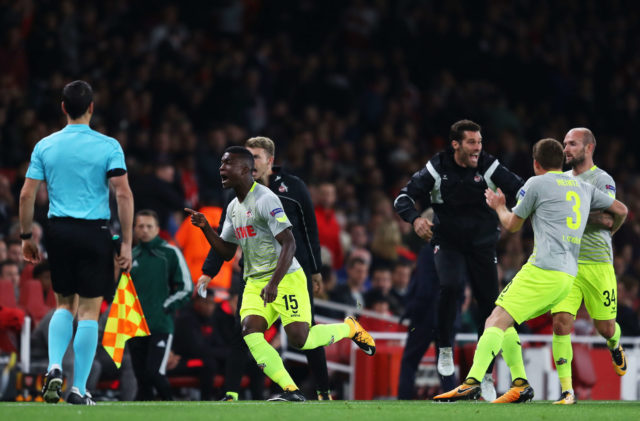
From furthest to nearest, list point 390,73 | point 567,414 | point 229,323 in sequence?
point 390,73
point 229,323
point 567,414

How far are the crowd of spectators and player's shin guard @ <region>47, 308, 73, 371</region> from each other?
4121mm

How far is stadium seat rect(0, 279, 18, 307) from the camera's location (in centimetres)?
1191

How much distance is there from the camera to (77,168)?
8297 mm

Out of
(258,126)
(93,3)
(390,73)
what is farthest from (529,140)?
(93,3)

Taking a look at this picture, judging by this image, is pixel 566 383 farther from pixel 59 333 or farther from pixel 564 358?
pixel 59 333

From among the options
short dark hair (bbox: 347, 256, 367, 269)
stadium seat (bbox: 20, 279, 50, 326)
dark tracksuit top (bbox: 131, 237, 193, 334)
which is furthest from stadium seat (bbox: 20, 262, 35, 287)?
short dark hair (bbox: 347, 256, 367, 269)

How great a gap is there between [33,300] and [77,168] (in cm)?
440

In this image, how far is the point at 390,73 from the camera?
2064 centimetres

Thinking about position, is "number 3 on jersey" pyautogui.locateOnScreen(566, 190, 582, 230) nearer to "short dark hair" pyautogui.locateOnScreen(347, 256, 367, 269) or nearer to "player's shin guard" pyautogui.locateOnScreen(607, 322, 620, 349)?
"player's shin guard" pyautogui.locateOnScreen(607, 322, 620, 349)

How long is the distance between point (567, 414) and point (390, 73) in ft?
43.6

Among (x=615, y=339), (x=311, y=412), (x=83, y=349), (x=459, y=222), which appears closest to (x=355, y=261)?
Result: (x=459, y=222)

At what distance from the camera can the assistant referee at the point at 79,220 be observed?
8250mm

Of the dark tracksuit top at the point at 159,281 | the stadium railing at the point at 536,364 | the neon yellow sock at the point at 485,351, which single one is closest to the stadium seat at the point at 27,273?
the dark tracksuit top at the point at 159,281

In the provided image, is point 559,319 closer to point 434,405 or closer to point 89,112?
point 434,405
